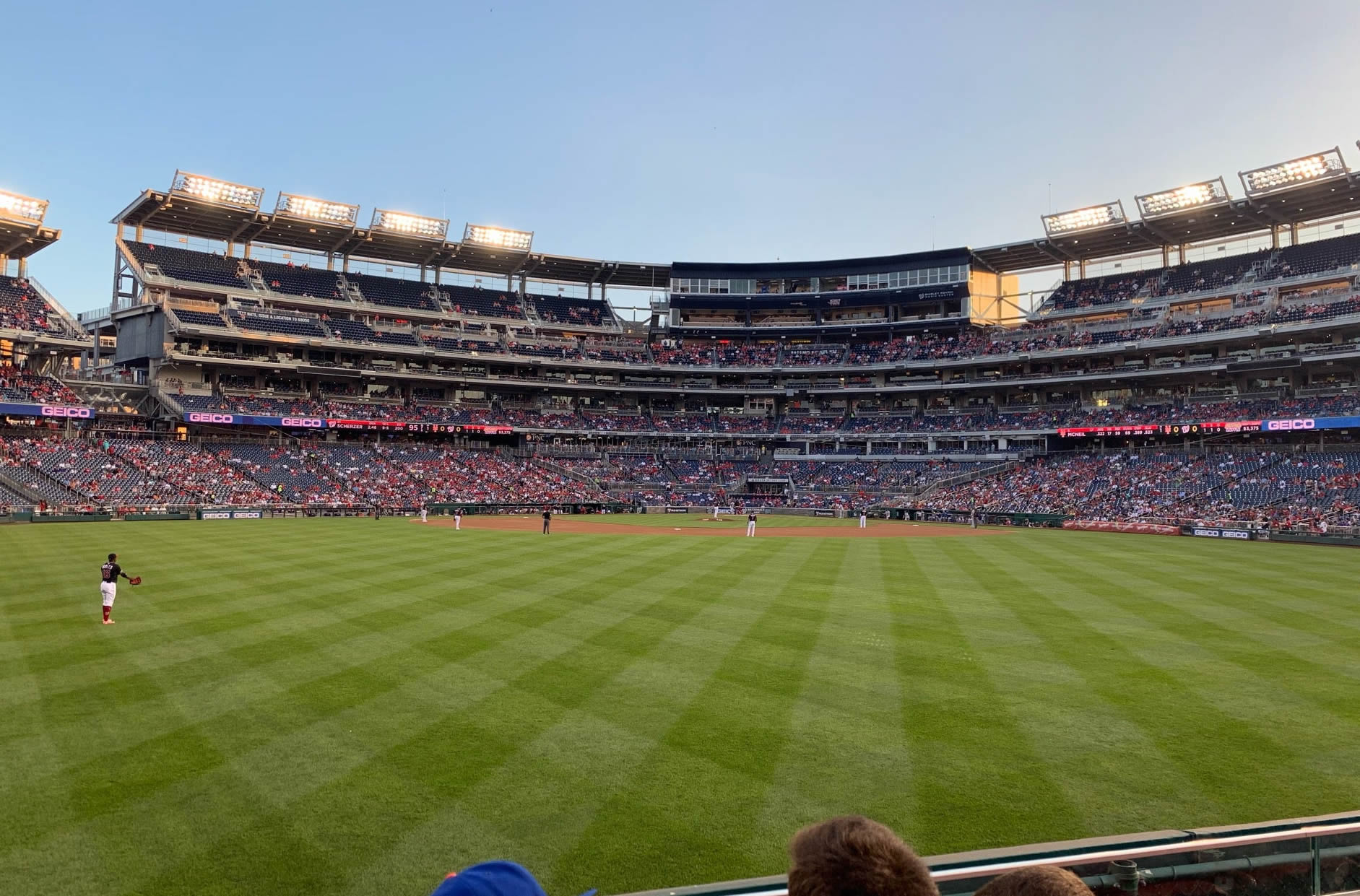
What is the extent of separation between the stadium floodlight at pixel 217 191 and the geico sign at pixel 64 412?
22.0 meters

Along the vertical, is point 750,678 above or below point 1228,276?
below

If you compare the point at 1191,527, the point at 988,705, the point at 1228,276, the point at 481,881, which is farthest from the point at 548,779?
the point at 1228,276

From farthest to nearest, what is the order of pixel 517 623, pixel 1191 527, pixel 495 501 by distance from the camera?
pixel 495 501 → pixel 1191 527 → pixel 517 623

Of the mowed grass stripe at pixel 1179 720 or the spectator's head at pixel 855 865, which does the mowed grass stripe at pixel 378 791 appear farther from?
the mowed grass stripe at pixel 1179 720

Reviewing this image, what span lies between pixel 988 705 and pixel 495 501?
A: 59.8 metres

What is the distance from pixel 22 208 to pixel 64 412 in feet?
71.2

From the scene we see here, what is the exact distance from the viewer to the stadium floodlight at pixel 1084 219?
73.8 meters

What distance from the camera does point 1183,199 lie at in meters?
68.4

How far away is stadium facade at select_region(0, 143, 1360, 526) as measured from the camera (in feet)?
197

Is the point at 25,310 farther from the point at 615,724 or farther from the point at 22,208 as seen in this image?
the point at 615,724

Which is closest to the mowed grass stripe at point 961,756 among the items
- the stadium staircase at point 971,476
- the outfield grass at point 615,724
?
the outfield grass at point 615,724

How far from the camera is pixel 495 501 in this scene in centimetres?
6788

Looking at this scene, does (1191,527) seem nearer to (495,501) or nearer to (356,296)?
(495,501)

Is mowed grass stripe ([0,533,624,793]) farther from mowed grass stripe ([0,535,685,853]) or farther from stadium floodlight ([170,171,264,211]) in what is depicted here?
stadium floodlight ([170,171,264,211])
